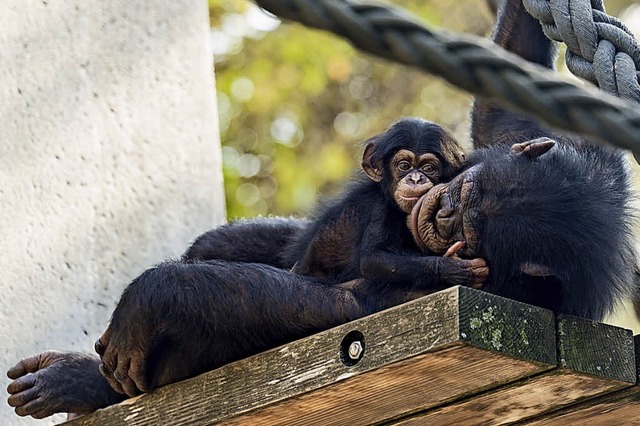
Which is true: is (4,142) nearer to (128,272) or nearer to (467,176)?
(128,272)

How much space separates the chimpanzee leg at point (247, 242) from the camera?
→ 4.08 meters

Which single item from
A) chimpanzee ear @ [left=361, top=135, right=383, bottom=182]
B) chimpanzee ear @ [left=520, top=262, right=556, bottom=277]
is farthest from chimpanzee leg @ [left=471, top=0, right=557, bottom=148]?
chimpanzee ear @ [left=520, top=262, right=556, bottom=277]

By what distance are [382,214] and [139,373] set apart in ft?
2.62

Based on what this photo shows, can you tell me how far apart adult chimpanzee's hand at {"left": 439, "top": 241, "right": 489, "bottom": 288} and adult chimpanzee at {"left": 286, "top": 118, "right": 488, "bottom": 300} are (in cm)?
9

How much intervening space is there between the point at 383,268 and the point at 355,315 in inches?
5.8

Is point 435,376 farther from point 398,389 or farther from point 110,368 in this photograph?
point 110,368

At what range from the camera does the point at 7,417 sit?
3.85 meters

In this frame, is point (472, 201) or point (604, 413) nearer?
point (604, 413)

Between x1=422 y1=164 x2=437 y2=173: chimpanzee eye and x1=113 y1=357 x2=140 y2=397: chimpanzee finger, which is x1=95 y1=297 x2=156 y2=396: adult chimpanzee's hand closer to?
x1=113 y1=357 x2=140 y2=397: chimpanzee finger

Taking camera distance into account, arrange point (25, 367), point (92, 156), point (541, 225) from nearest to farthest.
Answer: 1. point (541, 225)
2. point (25, 367)
3. point (92, 156)

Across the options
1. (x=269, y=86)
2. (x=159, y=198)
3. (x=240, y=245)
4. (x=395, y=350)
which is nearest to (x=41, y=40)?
(x=159, y=198)

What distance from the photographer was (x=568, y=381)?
2.84 metres

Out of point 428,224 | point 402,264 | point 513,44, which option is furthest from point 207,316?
point 513,44

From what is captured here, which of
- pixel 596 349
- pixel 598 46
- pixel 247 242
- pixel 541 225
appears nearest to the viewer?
pixel 596 349
